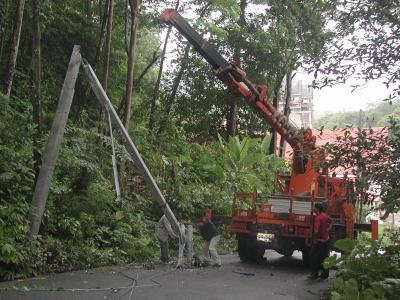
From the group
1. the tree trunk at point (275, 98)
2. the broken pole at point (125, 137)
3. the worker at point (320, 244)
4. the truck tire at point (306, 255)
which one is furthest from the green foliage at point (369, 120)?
the broken pole at point (125, 137)

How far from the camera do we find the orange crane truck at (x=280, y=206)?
1202 centimetres

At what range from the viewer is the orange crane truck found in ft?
39.4

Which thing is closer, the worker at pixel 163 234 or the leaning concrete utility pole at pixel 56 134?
the leaning concrete utility pole at pixel 56 134

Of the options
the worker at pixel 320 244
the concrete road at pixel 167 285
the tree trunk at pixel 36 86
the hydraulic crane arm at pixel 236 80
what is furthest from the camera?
the hydraulic crane arm at pixel 236 80

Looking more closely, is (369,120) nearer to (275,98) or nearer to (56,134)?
(56,134)

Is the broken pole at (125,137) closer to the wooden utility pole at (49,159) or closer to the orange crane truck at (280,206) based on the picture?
the wooden utility pole at (49,159)

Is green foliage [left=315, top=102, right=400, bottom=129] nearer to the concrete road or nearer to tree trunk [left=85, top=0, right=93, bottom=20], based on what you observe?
the concrete road

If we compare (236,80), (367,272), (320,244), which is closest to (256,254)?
(320,244)

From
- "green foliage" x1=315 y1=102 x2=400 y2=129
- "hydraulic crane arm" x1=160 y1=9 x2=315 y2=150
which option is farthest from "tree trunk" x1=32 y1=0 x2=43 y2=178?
"green foliage" x1=315 y1=102 x2=400 y2=129

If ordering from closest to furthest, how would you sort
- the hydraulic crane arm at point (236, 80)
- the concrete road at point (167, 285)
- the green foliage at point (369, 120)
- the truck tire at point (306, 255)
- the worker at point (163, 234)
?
the green foliage at point (369, 120) → the concrete road at point (167, 285) → the worker at point (163, 234) → the truck tire at point (306, 255) → the hydraulic crane arm at point (236, 80)

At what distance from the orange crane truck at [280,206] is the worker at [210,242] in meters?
0.77

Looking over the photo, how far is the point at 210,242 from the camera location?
39.9 feet

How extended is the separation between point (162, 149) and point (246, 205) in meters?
5.23

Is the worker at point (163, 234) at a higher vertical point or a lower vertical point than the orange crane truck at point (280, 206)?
lower
